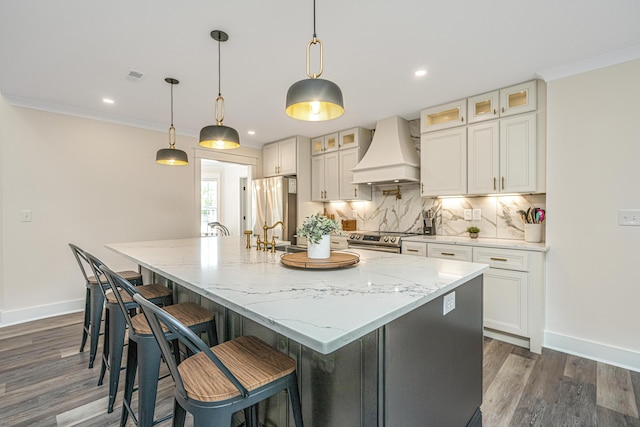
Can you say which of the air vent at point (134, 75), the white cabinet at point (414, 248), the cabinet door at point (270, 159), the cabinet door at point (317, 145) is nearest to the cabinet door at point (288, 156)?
the cabinet door at point (270, 159)

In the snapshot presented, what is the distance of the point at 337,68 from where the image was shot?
2637 mm

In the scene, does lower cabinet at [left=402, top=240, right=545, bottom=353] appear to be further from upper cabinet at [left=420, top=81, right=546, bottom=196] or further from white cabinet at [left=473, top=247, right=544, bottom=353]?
upper cabinet at [left=420, top=81, right=546, bottom=196]

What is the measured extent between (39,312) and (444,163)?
192 inches

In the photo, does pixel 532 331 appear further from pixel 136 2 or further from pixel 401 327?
pixel 136 2

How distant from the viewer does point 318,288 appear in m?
1.28

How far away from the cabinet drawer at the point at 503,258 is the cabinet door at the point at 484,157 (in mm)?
629

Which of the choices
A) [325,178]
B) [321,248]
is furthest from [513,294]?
[325,178]

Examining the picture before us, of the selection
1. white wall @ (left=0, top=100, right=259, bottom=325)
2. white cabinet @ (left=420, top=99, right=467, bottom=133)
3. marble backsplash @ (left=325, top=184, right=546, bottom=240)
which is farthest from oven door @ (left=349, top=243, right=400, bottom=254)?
white wall @ (left=0, top=100, right=259, bottom=325)

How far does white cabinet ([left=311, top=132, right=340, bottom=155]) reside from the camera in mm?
4703

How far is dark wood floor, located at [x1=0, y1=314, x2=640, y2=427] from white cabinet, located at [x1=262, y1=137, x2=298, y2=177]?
341 centimetres

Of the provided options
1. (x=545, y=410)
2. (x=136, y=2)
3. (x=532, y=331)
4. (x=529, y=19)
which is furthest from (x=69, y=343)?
(x=529, y=19)

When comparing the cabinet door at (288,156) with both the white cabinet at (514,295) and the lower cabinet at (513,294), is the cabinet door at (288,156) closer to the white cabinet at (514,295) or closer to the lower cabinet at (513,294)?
the lower cabinet at (513,294)

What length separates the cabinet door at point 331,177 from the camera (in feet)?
15.3

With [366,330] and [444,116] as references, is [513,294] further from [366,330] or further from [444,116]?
[366,330]
